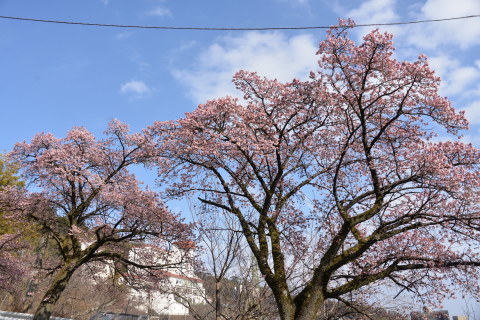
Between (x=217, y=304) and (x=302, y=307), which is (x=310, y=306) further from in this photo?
(x=217, y=304)

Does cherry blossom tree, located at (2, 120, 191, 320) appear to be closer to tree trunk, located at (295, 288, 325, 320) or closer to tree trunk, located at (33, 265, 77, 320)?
tree trunk, located at (33, 265, 77, 320)

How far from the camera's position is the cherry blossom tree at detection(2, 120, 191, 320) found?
43.0 ft

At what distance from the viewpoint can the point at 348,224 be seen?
28.0ft

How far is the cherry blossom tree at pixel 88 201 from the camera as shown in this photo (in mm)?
13109

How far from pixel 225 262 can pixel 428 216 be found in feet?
16.6

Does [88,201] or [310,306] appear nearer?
[310,306]

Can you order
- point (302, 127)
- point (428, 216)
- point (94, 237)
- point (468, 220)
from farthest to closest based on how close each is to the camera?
1. point (94, 237)
2. point (302, 127)
3. point (428, 216)
4. point (468, 220)

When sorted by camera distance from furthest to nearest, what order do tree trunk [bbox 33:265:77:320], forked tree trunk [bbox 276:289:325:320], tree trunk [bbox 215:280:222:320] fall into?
tree trunk [bbox 33:265:77:320], forked tree trunk [bbox 276:289:325:320], tree trunk [bbox 215:280:222:320]

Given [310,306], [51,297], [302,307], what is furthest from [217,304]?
[51,297]

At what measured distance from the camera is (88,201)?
13977 millimetres

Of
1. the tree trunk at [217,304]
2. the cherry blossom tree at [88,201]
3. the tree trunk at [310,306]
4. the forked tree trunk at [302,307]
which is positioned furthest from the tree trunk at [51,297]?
the tree trunk at [310,306]

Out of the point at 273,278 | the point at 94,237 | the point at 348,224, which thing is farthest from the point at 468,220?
the point at 94,237

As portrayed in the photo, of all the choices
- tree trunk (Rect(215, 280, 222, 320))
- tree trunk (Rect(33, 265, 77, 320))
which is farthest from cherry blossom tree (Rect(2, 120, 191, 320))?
tree trunk (Rect(215, 280, 222, 320))

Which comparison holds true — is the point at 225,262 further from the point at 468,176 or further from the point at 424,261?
the point at 468,176
